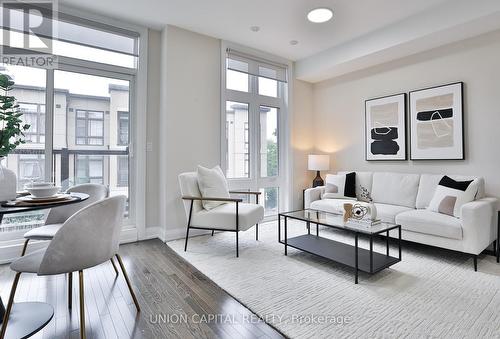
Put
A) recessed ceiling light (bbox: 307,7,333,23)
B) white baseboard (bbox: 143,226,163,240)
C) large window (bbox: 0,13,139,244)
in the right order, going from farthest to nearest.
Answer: white baseboard (bbox: 143,226,163,240)
recessed ceiling light (bbox: 307,7,333,23)
large window (bbox: 0,13,139,244)

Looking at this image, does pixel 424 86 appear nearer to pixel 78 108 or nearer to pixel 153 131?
pixel 153 131

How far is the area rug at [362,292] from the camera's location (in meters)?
1.61

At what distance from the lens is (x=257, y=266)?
8.32ft

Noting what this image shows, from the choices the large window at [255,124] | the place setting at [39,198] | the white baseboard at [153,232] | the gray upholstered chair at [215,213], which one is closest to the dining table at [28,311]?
the place setting at [39,198]

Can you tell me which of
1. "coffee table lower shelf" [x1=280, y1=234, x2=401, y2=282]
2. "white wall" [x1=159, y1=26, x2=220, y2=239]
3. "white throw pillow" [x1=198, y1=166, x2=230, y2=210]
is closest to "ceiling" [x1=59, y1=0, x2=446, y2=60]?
"white wall" [x1=159, y1=26, x2=220, y2=239]

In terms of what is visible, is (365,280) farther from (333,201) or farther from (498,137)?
(498,137)

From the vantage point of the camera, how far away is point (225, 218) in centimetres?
288

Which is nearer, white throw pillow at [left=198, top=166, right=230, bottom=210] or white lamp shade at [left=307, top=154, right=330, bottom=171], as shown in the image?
white throw pillow at [left=198, top=166, right=230, bottom=210]

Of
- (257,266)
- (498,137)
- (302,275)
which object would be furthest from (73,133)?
(498,137)

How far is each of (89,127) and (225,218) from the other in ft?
6.50

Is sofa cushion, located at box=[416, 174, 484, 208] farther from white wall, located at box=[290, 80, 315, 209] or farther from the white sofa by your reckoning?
white wall, located at box=[290, 80, 315, 209]

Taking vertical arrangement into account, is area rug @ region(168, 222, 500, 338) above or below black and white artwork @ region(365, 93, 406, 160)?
below

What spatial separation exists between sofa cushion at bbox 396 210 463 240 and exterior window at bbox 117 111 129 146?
3.41 meters

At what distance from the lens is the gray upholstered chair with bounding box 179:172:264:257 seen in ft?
9.40
